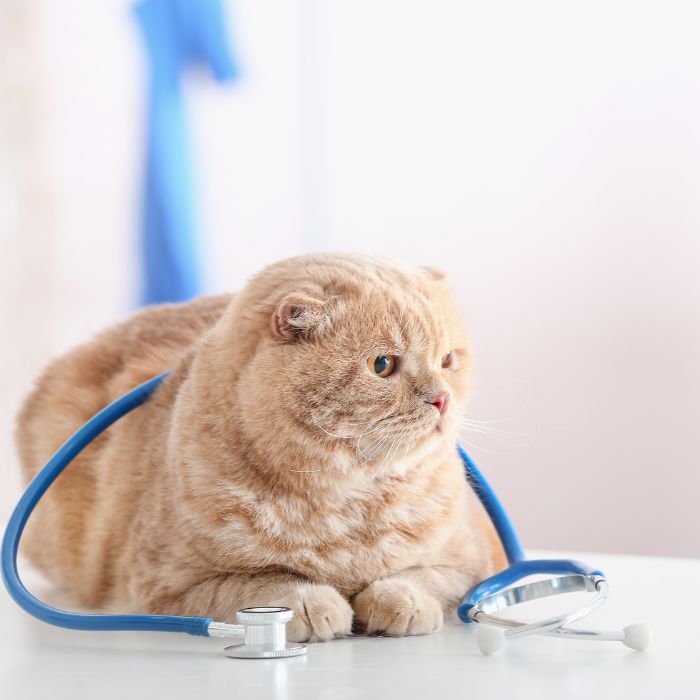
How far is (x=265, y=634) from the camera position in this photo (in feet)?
2.99

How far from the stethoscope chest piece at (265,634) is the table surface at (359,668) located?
10 mm

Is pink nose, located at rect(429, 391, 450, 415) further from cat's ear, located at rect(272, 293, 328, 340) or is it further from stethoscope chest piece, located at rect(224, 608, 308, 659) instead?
stethoscope chest piece, located at rect(224, 608, 308, 659)

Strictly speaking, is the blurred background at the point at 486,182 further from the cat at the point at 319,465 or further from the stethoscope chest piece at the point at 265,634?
the stethoscope chest piece at the point at 265,634

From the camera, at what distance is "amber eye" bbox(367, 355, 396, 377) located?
1.05 m

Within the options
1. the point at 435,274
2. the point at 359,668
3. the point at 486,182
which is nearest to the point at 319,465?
the point at 359,668

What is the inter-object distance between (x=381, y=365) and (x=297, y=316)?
11cm

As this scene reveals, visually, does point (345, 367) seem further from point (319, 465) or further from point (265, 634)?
point (265, 634)

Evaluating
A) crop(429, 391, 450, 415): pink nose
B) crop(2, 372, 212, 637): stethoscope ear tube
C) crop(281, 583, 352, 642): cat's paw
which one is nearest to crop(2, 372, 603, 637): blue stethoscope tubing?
crop(2, 372, 212, 637): stethoscope ear tube

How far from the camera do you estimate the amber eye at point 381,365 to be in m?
1.05

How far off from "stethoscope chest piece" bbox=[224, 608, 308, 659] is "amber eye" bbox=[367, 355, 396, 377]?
0.95 feet

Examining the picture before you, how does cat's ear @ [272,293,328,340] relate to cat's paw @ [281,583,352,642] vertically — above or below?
above

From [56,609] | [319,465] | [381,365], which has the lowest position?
[56,609]

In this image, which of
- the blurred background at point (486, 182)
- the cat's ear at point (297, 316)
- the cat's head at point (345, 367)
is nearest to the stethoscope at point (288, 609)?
the cat's head at point (345, 367)

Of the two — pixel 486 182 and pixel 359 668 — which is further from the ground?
pixel 486 182
